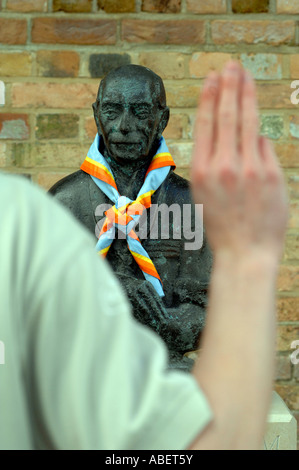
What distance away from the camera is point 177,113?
2.86 m

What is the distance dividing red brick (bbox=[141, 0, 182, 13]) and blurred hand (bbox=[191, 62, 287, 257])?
239 centimetres

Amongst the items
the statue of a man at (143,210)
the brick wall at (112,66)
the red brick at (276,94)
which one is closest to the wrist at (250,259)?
the statue of a man at (143,210)

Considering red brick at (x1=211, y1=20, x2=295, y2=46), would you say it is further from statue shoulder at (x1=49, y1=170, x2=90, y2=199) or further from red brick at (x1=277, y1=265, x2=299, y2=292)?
statue shoulder at (x1=49, y1=170, x2=90, y2=199)

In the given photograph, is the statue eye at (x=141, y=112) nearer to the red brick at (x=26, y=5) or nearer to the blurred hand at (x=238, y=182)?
the red brick at (x=26, y=5)

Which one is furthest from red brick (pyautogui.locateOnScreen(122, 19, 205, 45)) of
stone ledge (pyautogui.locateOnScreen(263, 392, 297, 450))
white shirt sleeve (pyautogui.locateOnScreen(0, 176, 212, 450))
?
white shirt sleeve (pyautogui.locateOnScreen(0, 176, 212, 450))

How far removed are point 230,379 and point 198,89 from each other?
8.02ft

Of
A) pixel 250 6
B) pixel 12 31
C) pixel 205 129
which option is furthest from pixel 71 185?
pixel 205 129

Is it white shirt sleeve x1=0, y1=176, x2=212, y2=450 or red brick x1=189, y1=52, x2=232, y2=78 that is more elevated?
red brick x1=189, y1=52, x2=232, y2=78

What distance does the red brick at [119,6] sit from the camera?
2.85m

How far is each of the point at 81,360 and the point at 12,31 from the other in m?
2.55

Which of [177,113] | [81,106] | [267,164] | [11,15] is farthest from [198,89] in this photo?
[267,164]

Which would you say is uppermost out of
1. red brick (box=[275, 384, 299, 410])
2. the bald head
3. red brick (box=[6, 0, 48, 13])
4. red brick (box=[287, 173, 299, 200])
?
red brick (box=[6, 0, 48, 13])

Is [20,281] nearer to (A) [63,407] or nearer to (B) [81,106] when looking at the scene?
(A) [63,407]

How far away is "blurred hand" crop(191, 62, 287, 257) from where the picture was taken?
1.85 feet
